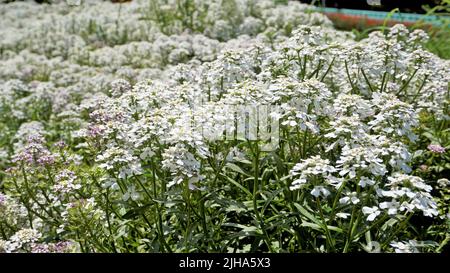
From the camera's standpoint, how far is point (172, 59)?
18.9 ft

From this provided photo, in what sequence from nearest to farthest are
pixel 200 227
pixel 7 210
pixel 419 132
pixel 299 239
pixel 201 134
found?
pixel 201 134 < pixel 299 239 < pixel 200 227 < pixel 7 210 < pixel 419 132

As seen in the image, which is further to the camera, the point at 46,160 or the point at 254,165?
the point at 46,160

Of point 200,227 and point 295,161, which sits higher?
point 295,161

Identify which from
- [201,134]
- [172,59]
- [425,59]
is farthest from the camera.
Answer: [172,59]

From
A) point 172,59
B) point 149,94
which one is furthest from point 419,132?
point 172,59

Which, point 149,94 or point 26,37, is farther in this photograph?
point 26,37

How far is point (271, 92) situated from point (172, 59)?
3.39 metres

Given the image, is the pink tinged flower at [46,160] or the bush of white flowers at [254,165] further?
the pink tinged flower at [46,160]

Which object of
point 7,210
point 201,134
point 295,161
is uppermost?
Answer: point 201,134

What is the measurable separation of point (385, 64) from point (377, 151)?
105 centimetres

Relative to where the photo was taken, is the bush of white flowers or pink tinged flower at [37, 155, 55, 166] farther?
pink tinged flower at [37, 155, 55, 166]

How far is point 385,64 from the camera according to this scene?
3.06 m

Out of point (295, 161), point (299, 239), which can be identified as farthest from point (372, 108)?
point (299, 239)

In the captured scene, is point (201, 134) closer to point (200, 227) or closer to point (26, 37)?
point (200, 227)
